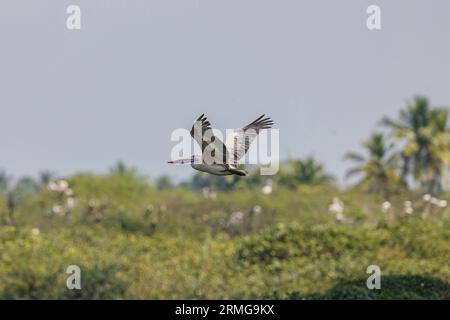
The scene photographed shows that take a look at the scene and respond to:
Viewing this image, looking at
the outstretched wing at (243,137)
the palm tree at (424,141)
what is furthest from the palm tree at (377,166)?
the outstretched wing at (243,137)

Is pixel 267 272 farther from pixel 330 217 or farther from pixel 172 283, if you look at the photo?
pixel 330 217

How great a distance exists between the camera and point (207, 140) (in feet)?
28.7

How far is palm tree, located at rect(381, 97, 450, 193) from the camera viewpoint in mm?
46094

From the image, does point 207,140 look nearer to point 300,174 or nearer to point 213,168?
point 213,168

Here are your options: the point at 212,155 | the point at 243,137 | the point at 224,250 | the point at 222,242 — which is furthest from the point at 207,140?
the point at 222,242

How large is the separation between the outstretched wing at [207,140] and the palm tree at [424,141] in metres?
38.2

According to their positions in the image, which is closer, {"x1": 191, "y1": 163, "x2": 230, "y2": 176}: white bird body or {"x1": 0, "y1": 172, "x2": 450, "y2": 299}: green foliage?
{"x1": 191, "y1": 163, "x2": 230, "y2": 176}: white bird body

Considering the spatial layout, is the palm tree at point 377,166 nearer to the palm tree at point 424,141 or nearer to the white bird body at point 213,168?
the palm tree at point 424,141

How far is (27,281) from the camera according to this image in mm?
23359

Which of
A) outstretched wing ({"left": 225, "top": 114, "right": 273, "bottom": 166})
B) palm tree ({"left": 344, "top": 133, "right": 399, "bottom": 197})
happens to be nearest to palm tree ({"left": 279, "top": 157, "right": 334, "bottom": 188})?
palm tree ({"left": 344, "top": 133, "right": 399, "bottom": 197})

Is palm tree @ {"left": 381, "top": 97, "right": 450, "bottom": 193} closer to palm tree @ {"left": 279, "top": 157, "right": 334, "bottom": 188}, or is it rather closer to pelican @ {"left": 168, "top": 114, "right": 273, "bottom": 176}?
palm tree @ {"left": 279, "top": 157, "right": 334, "bottom": 188}

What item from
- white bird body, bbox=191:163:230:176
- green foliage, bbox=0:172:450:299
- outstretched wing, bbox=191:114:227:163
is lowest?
green foliage, bbox=0:172:450:299

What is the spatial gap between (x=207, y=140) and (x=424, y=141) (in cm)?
3921

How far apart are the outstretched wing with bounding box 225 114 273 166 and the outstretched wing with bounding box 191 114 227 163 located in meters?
0.28
